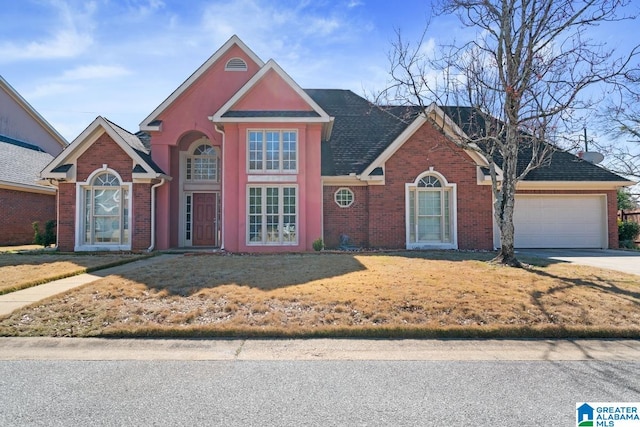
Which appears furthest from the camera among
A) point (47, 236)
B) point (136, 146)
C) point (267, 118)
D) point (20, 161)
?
point (20, 161)

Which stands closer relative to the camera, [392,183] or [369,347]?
[369,347]

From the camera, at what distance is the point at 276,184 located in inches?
540

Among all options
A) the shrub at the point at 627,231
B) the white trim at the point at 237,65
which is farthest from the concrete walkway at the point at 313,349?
the shrub at the point at 627,231

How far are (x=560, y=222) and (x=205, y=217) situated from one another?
1526cm

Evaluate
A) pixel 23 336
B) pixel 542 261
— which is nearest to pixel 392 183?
pixel 542 261

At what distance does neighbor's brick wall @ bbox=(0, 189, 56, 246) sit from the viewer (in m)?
18.0

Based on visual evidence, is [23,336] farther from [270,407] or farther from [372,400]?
[372,400]

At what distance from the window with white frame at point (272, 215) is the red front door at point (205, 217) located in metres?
2.78

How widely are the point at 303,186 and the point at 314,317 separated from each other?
828 centimetres

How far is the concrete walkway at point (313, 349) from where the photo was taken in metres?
4.71

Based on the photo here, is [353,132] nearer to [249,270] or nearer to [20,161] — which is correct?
[249,270]

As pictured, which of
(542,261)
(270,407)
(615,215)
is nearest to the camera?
(270,407)

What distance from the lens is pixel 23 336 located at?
17.5 feet

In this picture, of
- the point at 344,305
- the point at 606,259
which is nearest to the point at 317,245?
the point at 344,305
